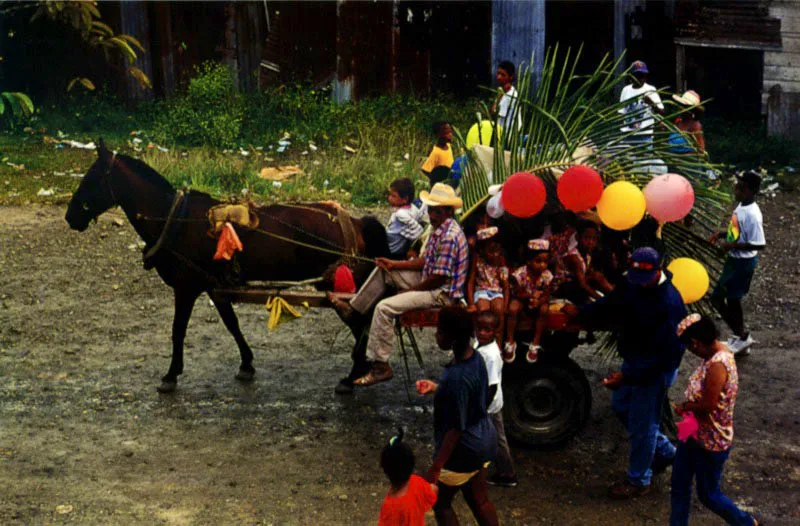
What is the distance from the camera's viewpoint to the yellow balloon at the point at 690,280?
677 cm

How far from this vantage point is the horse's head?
831cm

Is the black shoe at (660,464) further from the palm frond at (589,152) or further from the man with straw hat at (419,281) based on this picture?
the man with straw hat at (419,281)

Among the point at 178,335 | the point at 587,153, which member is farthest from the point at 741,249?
the point at 178,335

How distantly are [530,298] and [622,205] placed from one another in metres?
0.87

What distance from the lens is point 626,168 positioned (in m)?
7.02

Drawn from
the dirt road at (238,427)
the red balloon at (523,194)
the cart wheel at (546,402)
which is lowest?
the dirt road at (238,427)

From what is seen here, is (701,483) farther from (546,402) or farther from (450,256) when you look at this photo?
(450,256)

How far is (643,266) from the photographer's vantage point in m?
6.25

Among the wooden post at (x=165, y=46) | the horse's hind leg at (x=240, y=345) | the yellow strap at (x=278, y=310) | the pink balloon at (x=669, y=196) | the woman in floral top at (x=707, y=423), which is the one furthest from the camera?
the wooden post at (x=165, y=46)

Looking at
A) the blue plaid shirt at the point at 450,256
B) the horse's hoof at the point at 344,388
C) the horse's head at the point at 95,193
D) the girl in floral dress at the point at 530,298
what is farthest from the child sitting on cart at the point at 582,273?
the horse's head at the point at 95,193

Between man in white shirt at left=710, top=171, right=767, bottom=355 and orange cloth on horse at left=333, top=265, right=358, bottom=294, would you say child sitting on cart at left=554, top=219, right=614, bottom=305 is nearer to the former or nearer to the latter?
orange cloth on horse at left=333, top=265, right=358, bottom=294

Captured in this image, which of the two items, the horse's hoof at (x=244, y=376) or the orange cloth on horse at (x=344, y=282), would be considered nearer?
the orange cloth on horse at (x=344, y=282)

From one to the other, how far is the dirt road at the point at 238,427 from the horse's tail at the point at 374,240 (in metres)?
1.16

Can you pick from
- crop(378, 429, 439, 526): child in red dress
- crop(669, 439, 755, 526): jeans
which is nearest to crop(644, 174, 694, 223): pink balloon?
crop(669, 439, 755, 526): jeans
